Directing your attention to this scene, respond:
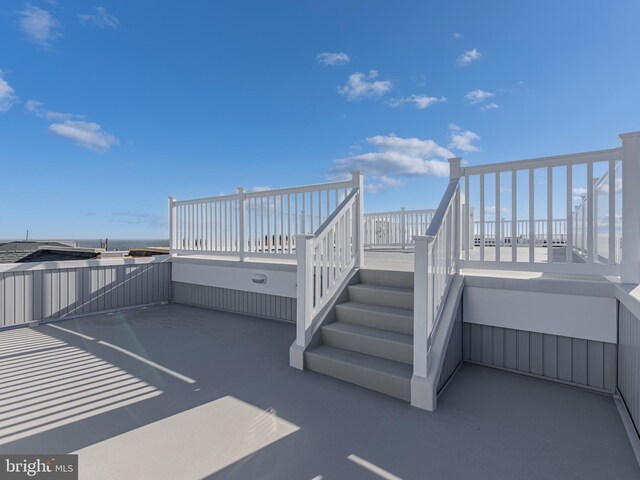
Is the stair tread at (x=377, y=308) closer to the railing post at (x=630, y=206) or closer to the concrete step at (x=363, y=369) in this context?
the concrete step at (x=363, y=369)

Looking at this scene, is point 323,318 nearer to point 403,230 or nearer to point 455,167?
point 455,167

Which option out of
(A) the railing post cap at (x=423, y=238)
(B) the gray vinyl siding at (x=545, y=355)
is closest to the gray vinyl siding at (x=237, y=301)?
(B) the gray vinyl siding at (x=545, y=355)

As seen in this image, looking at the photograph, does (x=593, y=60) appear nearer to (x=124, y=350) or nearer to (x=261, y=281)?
(x=261, y=281)

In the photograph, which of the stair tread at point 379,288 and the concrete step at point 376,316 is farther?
the stair tread at point 379,288

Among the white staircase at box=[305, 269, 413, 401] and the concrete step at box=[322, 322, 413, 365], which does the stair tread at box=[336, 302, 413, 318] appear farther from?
the concrete step at box=[322, 322, 413, 365]

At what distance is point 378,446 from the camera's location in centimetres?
153

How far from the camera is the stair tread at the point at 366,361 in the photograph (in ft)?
7.04

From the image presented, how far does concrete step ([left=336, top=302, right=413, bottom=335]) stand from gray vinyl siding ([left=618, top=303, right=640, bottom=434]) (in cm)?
131

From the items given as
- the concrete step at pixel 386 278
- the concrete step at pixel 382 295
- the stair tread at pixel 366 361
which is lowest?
the stair tread at pixel 366 361

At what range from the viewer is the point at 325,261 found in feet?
9.40

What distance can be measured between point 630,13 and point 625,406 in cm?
536

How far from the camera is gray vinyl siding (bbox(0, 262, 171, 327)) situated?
394cm

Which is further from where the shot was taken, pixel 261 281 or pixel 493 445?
pixel 261 281

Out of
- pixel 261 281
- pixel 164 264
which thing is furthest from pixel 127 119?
pixel 261 281
